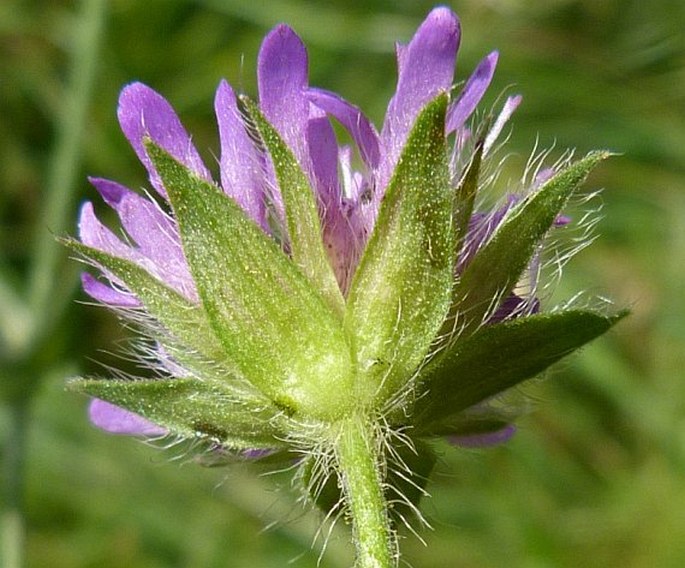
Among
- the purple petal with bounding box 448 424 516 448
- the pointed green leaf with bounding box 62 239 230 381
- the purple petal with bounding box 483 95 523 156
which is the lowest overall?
the purple petal with bounding box 448 424 516 448

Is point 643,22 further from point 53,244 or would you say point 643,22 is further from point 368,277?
point 368,277

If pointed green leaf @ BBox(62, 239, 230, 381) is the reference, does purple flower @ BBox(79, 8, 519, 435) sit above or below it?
above

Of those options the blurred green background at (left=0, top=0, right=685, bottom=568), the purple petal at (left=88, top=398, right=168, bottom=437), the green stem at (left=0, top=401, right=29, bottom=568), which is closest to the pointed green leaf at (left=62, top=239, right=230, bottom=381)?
the purple petal at (left=88, top=398, right=168, bottom=437)

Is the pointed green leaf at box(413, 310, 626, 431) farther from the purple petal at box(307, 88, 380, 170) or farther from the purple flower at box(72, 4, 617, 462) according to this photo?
the purple petal at box(307, 88, 380, 170)

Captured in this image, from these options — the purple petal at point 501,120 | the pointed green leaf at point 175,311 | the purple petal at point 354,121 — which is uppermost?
the purple petal at point 501,120

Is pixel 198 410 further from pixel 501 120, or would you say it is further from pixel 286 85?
pixel 501 120

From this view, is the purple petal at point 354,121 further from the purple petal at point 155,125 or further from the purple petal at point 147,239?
the purple petal at point 147,239

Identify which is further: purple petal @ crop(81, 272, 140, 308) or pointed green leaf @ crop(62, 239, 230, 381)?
purple petal @ crop(81, 272, 140, 308)

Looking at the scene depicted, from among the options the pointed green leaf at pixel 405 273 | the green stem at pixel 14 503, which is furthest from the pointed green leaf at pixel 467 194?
the green stem at pixel 14 503

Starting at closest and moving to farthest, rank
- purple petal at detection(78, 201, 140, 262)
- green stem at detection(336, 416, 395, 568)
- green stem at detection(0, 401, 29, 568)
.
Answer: green stem at detection(336, 416, 395, 568)
purple petal at detection(78, 201, 140, 262)
green stem at detection(0, 401, 29, 568)
